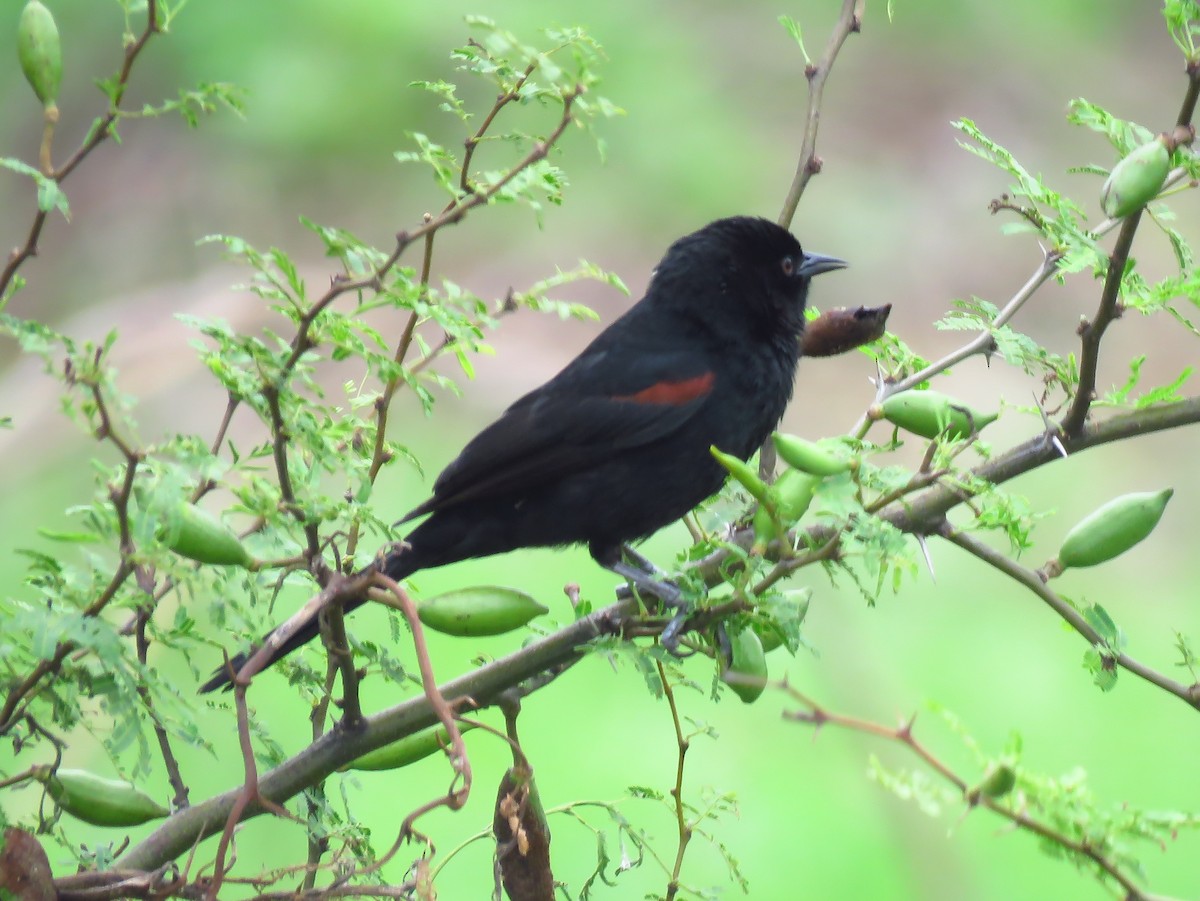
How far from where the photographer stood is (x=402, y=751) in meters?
1.03

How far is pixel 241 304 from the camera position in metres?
3.87

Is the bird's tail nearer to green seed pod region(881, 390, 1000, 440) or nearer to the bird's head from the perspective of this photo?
green seed pod region(881, 390, 1000, 440)

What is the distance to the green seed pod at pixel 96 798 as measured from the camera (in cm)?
93

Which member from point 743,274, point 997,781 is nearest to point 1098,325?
point 997,781

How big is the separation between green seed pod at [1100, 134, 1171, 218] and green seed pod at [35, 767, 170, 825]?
31.4 inches

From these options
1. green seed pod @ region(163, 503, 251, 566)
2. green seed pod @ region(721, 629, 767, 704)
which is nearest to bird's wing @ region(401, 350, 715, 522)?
green seed pod @ region(721, 629, 767, 704)

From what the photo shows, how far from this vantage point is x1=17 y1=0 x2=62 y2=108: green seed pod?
0.85 metres

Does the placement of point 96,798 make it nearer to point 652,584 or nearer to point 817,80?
point 652,584

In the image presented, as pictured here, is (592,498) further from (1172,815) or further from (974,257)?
(974,257)

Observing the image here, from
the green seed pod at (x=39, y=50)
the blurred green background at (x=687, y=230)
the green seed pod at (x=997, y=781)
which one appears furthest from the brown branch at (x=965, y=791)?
the blurred green background at (x=687, y=230)

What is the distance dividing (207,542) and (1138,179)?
26.3 inches

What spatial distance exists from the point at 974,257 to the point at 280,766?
3.29 meters

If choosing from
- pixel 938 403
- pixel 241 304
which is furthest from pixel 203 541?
pixel 241 304

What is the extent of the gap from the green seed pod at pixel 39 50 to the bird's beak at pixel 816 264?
1361 mm
